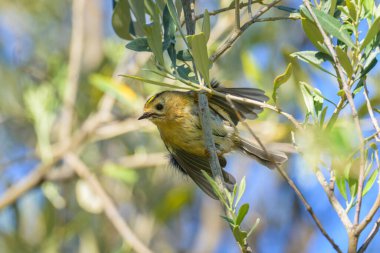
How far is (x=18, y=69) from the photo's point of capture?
478 cm

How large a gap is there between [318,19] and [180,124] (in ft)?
6.47

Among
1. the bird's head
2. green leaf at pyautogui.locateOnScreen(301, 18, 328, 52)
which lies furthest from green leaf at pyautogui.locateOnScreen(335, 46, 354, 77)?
the bird's head

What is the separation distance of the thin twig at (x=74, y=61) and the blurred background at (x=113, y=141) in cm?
1

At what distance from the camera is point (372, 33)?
60.1 inches

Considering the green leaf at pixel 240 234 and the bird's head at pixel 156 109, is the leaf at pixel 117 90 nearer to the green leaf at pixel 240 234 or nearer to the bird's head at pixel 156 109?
the bird's head at pixel 156 109

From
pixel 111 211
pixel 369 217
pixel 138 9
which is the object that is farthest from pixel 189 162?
pixel 369 217

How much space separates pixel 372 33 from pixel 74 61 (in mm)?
2601

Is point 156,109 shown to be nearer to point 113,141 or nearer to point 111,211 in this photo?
point 111,211

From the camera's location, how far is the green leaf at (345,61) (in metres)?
1.57

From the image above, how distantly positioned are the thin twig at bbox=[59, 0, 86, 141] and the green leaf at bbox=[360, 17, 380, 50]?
2396 mm

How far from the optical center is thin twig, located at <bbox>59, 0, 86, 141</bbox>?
3.79 m

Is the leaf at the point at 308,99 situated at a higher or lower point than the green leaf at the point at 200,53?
lower

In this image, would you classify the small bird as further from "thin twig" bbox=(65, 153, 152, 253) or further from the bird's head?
"thin twig" bbox=(65, 153, 152, 253)

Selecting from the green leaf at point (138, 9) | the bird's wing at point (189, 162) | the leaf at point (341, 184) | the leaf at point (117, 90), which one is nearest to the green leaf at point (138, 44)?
the green leaf at point (138, 9)
